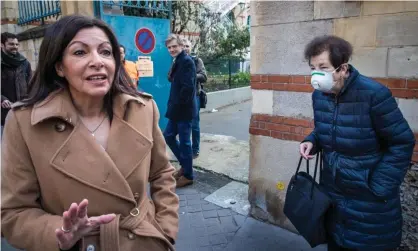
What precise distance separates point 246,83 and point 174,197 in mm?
12655

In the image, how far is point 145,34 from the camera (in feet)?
22.2

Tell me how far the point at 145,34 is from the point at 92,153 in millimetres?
5725

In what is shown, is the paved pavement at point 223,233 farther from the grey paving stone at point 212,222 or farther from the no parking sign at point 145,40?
the no parking sign at point 145,40

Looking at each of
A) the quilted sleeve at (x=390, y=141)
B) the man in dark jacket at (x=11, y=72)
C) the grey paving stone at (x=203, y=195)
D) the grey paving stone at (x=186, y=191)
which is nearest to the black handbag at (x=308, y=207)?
the quilted sleeve at (x=390, y=141)

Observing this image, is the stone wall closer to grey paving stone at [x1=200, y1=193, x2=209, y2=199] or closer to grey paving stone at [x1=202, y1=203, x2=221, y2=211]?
grey paving stone at [x1=202, y1=203, x2=221, y2=211]

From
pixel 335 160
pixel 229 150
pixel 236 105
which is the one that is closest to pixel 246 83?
pixel 236 105

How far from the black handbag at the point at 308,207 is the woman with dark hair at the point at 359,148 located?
0.34ft

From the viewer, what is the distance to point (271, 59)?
338 cm

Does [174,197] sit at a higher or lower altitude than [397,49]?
lower

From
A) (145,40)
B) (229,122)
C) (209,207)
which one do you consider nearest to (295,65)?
(209,207)

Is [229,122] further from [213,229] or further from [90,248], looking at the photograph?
[90,248]

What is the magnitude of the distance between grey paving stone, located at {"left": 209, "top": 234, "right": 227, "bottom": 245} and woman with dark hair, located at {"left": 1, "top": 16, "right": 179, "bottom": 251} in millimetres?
1787

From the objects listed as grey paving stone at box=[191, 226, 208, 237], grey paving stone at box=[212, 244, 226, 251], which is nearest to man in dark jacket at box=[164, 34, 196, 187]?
grey paving stone at box=[191, 226, 208, 237]

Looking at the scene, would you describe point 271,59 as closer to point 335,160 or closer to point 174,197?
point 335,160
